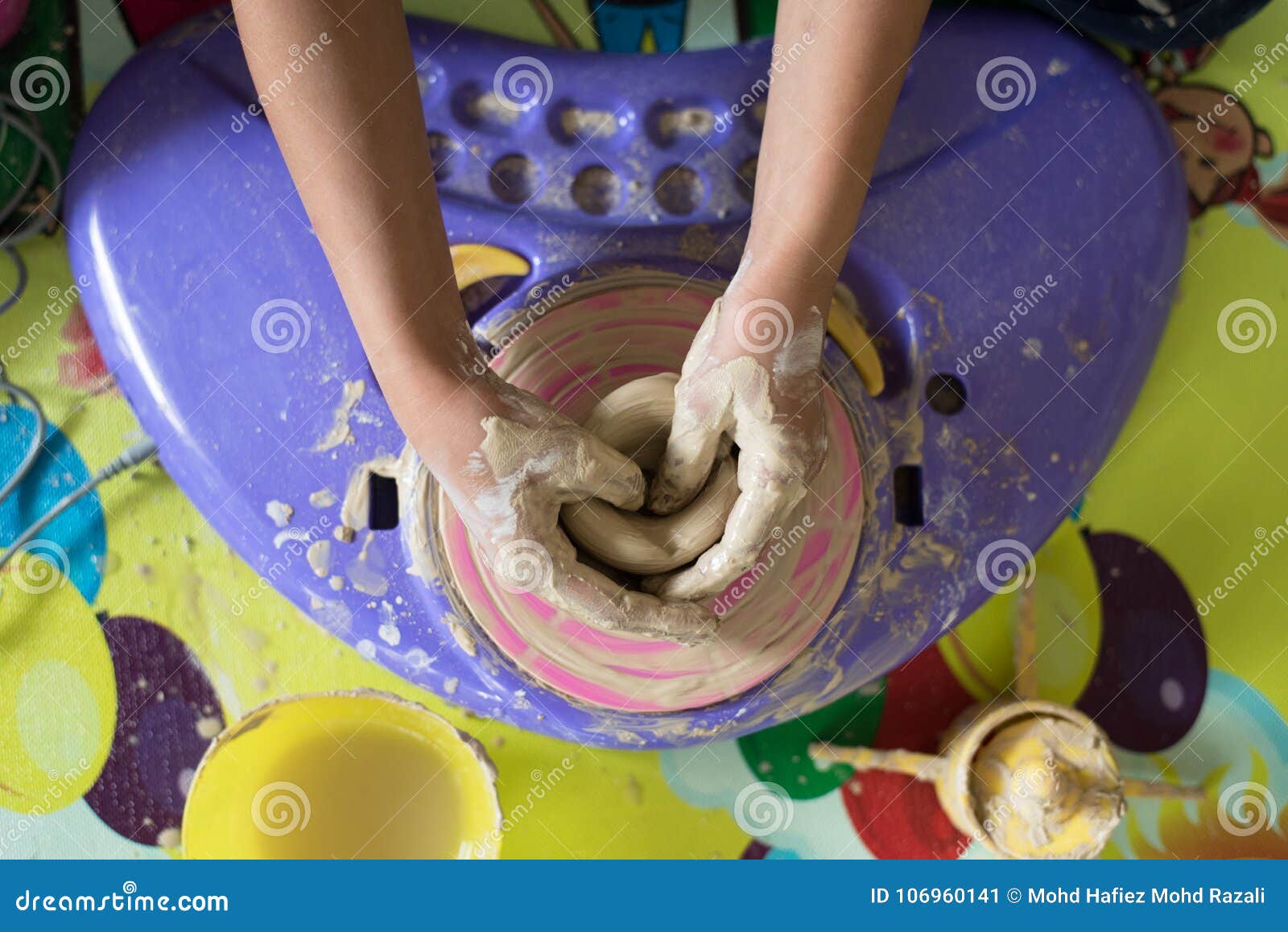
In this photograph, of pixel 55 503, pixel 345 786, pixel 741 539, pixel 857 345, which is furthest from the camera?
pixel 55 503

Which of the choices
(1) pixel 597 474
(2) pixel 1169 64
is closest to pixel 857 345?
(1) pixel 597 474

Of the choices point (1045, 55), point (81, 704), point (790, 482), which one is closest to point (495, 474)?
point (790, 482)

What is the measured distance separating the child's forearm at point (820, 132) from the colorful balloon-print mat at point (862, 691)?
0.74m

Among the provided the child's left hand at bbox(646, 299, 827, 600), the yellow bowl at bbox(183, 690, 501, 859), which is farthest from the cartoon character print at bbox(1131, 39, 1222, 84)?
the yellow bowl at bbox(183, 690, 501, 859)

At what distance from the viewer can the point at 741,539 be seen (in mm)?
1003

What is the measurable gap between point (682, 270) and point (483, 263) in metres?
0.26

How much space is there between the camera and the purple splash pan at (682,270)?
1236 mm

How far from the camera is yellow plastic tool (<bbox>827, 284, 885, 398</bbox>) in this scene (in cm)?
124

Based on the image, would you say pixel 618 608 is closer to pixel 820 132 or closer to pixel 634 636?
pixel 634 636

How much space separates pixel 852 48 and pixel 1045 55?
595mm

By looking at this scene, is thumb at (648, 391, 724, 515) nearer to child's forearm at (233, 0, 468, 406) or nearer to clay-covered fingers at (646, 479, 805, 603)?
clay-covered fingers at (646, 479, 805, 603)

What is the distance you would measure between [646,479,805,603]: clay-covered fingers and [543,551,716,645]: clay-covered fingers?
0.03 metres

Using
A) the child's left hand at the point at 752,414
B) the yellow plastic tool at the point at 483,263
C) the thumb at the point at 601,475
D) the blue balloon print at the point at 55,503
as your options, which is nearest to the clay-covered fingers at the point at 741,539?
the child's left hand at the point at 752,414
